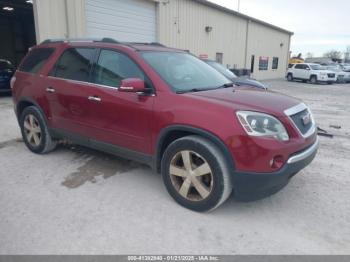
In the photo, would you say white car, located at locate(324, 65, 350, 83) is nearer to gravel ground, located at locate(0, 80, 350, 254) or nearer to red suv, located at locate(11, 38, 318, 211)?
gravel ground, located at locate(0, 80, 350, 254)

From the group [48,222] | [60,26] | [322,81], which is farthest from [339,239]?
[322,81]

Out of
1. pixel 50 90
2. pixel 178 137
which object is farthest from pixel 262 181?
pixel 50 90

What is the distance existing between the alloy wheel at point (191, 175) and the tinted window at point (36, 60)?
2.86m

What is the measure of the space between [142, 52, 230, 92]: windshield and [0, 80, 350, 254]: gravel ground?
1359 mm

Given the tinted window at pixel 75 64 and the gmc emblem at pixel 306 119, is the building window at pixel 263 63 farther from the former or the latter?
the gmc emblem at pixel 306 119

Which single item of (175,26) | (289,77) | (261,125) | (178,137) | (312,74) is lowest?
(289,77)

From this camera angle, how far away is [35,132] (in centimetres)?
498

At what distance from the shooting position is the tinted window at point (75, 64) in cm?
417

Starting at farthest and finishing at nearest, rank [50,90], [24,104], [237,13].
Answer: [237,13]
[24,104]
[50,90]

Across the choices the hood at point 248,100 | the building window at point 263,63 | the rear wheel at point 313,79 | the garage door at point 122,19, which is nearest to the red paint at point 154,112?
the hood at point 248,100

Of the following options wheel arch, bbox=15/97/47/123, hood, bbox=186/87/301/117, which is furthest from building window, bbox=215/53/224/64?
hood, bbox=186/87/301/117

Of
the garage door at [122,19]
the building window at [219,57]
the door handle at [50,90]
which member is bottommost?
the door handle at [50,90]

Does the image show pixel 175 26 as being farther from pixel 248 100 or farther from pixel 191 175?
pixel 191 175

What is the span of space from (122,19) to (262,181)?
→ 10507 millimetres
